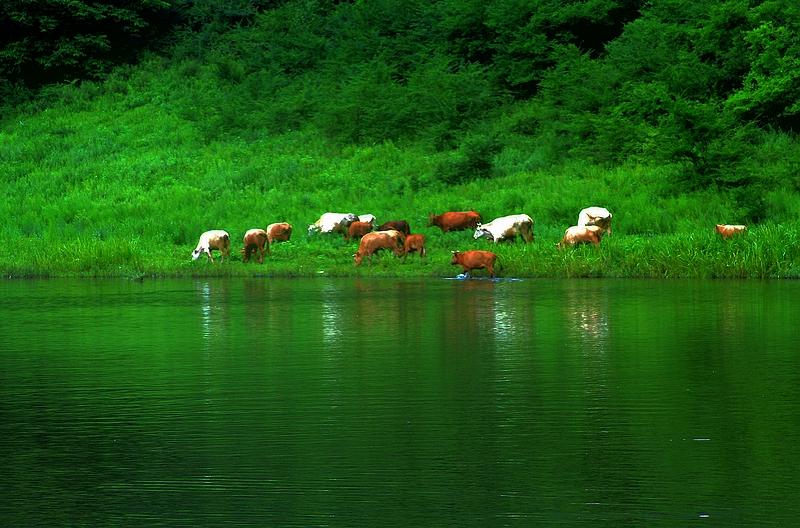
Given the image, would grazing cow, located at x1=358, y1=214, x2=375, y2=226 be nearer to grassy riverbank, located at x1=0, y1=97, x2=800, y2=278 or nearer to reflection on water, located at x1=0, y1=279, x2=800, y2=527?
grassy riverbank, located at x1=0, y1=97, x2=800, y2=278

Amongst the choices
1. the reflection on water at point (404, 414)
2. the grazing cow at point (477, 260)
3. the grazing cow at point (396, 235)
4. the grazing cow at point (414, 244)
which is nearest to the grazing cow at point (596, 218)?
the grazing cow at point (477, 260)

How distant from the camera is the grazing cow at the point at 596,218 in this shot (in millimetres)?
35469

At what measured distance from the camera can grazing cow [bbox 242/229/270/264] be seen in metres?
35.2

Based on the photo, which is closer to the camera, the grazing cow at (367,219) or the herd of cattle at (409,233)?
the herd of cattle at (409,233)

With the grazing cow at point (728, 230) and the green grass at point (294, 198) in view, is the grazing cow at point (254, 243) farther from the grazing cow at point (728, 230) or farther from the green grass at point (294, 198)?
the grazing cow at point (728, 230)

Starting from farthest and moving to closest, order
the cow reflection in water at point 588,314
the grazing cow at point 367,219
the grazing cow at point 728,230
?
the grazing cow at point 367,219, the grazing cow at point 728,230, the cow reflection in water at point 588,314

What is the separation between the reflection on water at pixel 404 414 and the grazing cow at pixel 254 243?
363 inches

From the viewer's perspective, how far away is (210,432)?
1348 centimetres

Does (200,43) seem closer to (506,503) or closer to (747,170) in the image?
(747,170)

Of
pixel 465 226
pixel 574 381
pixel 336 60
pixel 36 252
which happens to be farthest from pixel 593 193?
pixel 574 381

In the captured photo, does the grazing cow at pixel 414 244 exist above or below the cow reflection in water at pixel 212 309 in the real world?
above

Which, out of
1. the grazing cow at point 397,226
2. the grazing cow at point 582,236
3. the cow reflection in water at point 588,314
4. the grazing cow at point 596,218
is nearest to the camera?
the cow reflection in water at point 588,314

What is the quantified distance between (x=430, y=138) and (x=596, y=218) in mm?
11831

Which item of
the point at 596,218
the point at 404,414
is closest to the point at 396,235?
the point at 596,218
